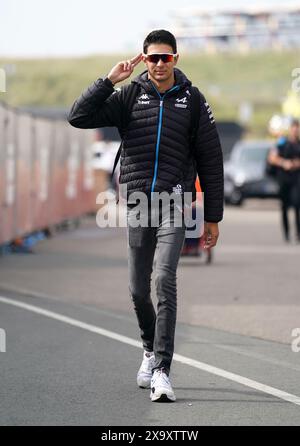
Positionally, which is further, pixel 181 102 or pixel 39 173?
pixel 39 173

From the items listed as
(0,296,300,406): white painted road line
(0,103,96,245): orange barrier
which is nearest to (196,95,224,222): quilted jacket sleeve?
(0,296,300,406): white painted road line

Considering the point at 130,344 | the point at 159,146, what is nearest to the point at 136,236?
the point at 159,146

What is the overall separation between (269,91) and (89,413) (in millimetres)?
158011

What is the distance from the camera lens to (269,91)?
165 metres

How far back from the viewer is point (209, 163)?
8.74 m

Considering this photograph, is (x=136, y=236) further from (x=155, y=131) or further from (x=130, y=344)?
(x=130, y=344)

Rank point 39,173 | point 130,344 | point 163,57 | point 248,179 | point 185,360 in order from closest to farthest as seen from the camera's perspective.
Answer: point 163,57
point 185,360
point 130,344
point 39,173
point 248,179

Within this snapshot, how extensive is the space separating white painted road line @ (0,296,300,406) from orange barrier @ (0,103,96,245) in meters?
6.36

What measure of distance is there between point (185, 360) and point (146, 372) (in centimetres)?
132

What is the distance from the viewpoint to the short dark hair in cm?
859

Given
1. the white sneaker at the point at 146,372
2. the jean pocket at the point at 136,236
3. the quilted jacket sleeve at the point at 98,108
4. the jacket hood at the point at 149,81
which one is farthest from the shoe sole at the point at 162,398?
the jacket hood at the point at 149,81

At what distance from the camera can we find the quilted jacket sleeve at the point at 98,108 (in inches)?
339

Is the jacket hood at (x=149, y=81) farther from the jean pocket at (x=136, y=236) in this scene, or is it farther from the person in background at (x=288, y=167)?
the person in background at (x=288, y=167)

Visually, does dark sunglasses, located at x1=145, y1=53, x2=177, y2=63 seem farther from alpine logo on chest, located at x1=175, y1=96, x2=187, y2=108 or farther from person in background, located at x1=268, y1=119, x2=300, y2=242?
person in background, located at x1=268, y1=119, x2=300, y2=242
